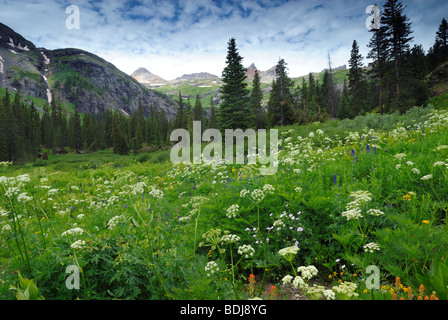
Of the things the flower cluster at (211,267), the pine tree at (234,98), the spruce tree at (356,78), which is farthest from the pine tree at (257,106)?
the flower cluster at (211,267)

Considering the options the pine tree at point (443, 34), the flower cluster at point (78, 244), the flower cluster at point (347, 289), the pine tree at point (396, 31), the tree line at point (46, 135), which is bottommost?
the flower cluster at point (347, 289)

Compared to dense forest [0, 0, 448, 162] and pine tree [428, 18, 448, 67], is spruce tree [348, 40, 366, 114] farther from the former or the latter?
pine tree [428, 18, 448, 67]

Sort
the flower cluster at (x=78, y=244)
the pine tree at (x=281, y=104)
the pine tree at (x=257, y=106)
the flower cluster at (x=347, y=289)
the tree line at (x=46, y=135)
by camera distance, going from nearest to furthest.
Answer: the flower cluster at (x=347, y=289), the flower cluster at (x=78, y=244), the pine tree at (x=281, y=104), the pine tree at (x=257, y=106), the tree line at (x=46, y=135)

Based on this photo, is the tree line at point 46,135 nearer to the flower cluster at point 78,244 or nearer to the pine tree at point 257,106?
the pine tree at point 257,106

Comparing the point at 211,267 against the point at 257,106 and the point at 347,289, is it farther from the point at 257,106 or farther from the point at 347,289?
the point at 257,106

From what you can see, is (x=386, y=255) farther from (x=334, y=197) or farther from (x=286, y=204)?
(x=286, y=204)

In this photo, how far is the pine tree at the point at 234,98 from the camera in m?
25.8

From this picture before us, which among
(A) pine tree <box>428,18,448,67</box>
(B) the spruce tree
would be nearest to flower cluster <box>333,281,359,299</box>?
(B) the spruce tree

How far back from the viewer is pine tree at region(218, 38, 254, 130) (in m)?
25.8

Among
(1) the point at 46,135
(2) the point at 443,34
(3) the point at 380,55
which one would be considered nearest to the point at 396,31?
(3) the point at 380,55

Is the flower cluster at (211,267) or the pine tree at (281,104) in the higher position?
the pine tree at (281,104)

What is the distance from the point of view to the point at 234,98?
2611 centimetres

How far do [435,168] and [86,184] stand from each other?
12642mm
